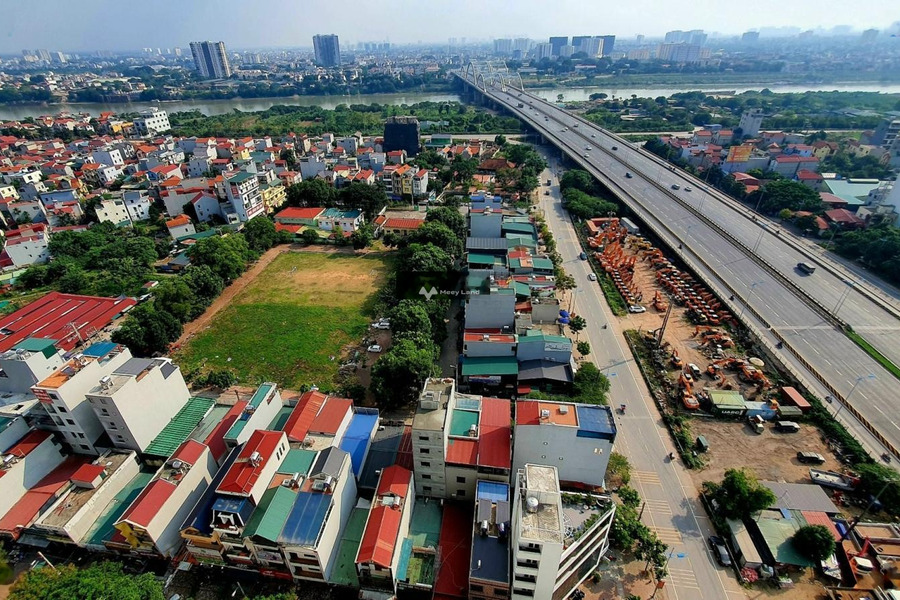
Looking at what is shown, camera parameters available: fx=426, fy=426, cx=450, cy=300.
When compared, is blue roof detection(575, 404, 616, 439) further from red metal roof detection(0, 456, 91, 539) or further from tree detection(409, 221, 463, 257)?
red metal roof detection(0, 456, 91, 539)

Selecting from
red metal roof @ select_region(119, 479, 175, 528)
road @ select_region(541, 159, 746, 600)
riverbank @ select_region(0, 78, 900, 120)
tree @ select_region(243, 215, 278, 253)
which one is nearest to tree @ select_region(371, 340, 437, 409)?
red metal roof @ select_region(119, 479, 175, 528)

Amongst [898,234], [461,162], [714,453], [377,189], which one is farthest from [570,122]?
[714,453]

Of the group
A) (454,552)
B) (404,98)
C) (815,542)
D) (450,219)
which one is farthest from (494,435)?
(404,98)

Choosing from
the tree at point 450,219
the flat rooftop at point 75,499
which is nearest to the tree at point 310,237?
the tree at point 450,219

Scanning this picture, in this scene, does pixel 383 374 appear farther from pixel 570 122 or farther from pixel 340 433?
pixel 570 122

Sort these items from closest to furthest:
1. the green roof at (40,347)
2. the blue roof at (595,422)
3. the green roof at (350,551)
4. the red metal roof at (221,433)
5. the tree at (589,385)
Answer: the green roof at (350,551) → the blue roof at (595,422) → the red metal roof at (221,433) → the green roof at (40,347) → the tree at (589,385)

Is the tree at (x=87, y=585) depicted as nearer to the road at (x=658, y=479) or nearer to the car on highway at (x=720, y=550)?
the road at (x=658, y=479)
